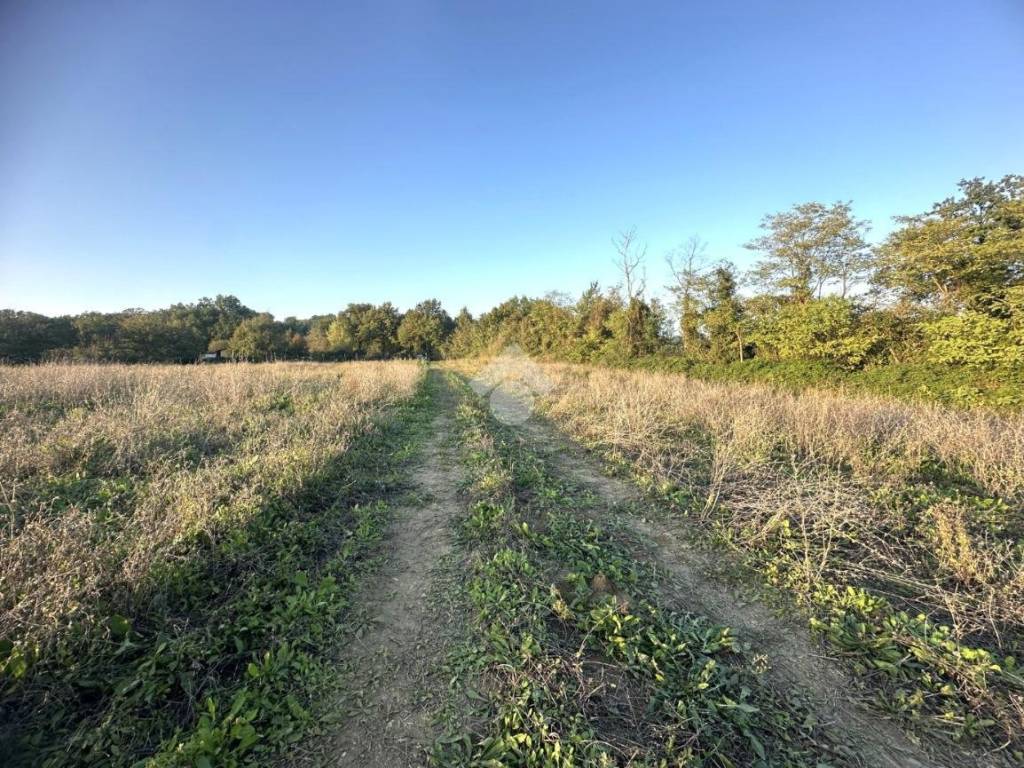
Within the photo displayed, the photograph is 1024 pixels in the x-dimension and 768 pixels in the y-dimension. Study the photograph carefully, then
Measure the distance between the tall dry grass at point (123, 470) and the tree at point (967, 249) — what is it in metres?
14.3

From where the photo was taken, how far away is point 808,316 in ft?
38.2

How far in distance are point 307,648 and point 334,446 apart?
331 centimetres

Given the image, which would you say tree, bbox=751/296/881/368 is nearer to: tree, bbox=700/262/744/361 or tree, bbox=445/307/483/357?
tree, bbox=700/262/744/361

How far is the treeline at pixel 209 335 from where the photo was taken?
19359 millimetres

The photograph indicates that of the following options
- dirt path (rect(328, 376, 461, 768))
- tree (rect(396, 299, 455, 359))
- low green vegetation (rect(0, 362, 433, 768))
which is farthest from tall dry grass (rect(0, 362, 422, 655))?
tree (rect(396, 299, 455, 359))

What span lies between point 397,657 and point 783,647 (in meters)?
2.53

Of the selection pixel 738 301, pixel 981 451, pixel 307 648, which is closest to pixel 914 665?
pixel 307 648

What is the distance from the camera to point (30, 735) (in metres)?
1.59

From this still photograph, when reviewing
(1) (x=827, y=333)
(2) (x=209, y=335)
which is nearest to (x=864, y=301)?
(1) (x=827, y=333)

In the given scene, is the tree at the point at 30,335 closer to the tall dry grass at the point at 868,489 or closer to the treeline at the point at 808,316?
the treeline at the point at 808,316

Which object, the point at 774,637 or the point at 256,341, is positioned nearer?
the point at 774,637

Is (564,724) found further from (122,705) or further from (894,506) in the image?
(894,506)

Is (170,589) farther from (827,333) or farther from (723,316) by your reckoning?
(723,316)

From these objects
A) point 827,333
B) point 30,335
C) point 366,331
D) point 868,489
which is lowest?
point 868,489
